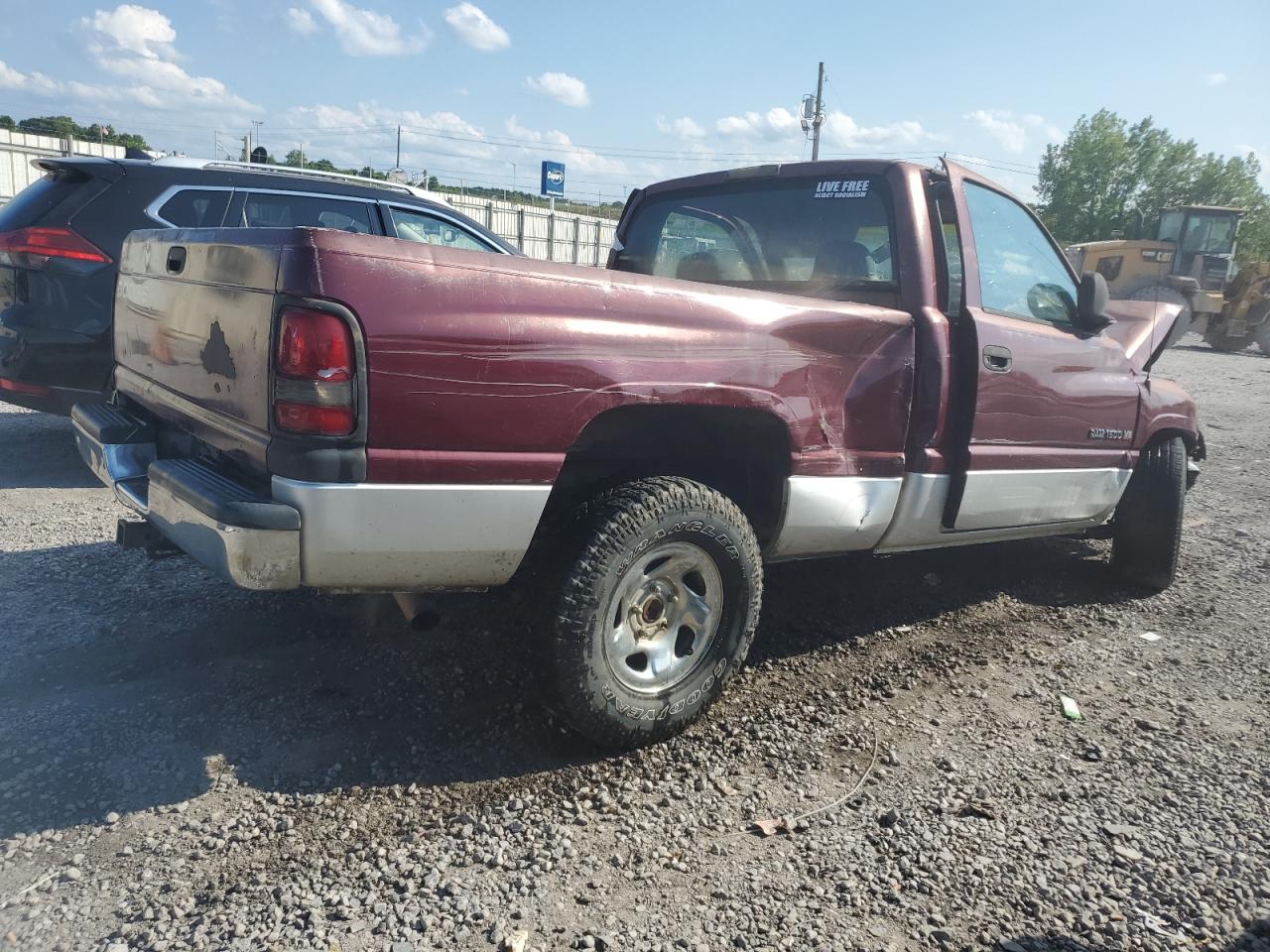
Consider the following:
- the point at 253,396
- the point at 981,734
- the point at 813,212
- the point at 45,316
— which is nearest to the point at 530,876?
the point at 253,396

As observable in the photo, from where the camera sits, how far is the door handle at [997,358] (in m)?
3.67

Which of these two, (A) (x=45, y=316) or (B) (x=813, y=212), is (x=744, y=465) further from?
(A) (x=45, y=316)

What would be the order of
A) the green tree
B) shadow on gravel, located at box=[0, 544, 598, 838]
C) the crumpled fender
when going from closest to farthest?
1. shadow on gravel, located at box=[0, 544, 598, 838]
2. the crumpled fender
3. the green tree

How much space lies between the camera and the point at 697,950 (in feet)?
6.84

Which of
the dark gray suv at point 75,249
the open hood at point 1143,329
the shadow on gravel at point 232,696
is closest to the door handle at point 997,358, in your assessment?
the open hood at point 1143,329

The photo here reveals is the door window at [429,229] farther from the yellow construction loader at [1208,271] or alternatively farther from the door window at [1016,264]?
the yellow construction loader at [1208,271]

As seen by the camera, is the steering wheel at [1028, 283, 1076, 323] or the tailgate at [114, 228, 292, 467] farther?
the steering wheel at [1028, 283, 1076, 323]

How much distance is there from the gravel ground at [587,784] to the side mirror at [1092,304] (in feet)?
4.68

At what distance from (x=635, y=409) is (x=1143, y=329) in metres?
3.45

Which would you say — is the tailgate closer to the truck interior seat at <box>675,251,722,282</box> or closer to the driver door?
the truck interior seat at <box>675,251,722,282</box>

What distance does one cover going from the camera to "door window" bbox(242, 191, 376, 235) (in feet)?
19.3

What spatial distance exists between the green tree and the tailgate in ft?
203

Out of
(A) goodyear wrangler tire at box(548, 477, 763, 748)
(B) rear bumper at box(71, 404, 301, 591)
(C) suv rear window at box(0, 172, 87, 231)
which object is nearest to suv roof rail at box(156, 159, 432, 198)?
(C) suv rear window at box(0, 172, 87, 231)

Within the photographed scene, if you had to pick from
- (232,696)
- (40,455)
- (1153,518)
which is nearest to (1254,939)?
(1153,518)
